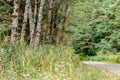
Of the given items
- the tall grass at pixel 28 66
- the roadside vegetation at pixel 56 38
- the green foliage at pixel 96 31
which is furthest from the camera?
the green foliage at pixel 96 31

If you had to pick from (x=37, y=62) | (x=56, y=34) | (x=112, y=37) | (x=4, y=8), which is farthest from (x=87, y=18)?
(x=37, y=62)

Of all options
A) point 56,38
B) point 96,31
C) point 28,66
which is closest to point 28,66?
point 28,66

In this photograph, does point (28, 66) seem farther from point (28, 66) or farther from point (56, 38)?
point (56, 38)

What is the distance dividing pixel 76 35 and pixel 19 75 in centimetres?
3649

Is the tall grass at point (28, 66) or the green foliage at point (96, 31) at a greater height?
the tall grass at point (28, 66)

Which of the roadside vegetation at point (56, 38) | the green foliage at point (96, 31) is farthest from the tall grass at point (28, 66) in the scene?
the green foliage at point (96, 31)

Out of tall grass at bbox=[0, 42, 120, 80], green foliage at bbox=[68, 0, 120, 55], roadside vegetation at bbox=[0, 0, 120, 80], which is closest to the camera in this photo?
tall grass at bbox=[0, 42, 120, 80]

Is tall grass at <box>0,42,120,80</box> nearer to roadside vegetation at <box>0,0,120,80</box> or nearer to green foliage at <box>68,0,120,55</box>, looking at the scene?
roadside vegetation at <box>0,0,120,80</box>

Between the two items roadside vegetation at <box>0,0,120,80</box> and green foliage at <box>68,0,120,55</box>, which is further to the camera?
green foliage at <box>68,0,120,55</box>

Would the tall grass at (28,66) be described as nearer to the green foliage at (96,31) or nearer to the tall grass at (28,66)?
the tall grass at (28,66)

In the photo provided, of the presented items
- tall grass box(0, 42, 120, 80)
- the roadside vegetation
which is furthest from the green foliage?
tall grass box(0, 42, 120, 80)

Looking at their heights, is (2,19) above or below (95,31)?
above

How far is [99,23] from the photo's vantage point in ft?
145

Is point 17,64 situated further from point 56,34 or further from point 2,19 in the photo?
point 56,34
